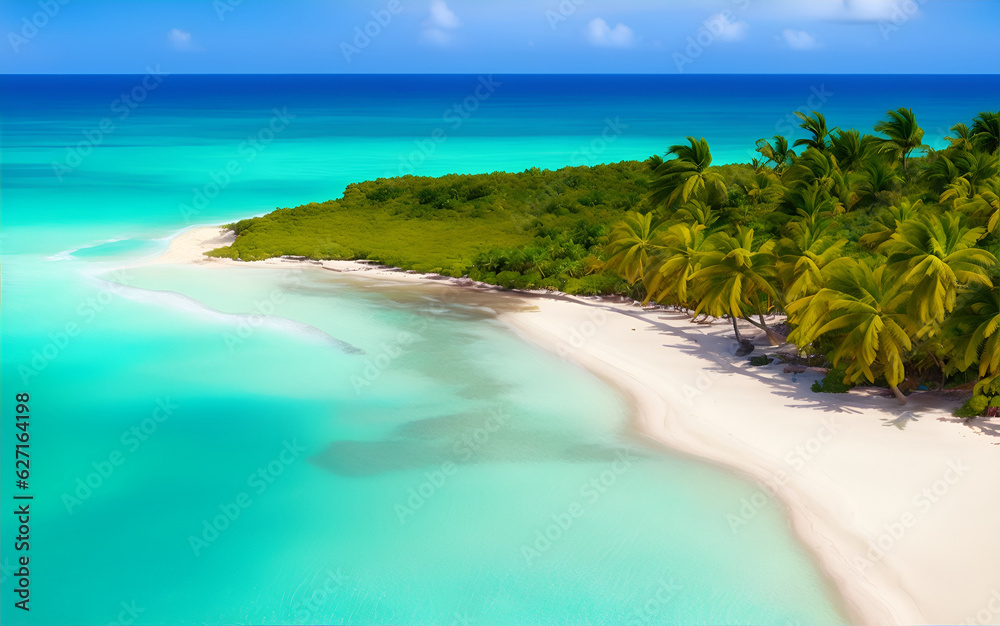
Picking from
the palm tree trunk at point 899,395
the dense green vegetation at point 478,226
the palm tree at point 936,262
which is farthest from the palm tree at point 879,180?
the palm tree trunk at point 899,395

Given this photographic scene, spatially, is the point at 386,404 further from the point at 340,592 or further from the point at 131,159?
the point at 131,159

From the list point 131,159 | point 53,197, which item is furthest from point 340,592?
point 131,159

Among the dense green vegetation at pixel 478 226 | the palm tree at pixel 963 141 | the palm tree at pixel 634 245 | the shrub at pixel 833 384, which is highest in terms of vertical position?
the palm tree at pixel 963 141

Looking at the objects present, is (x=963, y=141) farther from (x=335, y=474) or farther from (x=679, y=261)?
(x=335, y=474)

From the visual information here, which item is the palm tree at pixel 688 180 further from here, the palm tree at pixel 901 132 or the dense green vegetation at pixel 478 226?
the palm tree at pixel 901 132

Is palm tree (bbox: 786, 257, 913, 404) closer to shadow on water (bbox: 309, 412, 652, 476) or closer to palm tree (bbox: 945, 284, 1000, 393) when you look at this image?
palm tree (bbox: 945, 284, 1000, 393)

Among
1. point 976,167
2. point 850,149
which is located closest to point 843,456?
point 976,167
